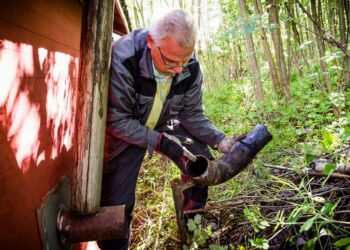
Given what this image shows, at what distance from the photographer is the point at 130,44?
228 centimetres

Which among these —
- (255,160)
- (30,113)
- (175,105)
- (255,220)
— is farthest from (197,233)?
(30,113)

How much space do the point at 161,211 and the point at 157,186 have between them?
0.83 m

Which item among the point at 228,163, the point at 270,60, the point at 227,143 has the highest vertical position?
the point at 270,60

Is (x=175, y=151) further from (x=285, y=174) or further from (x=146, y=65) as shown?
(x=285, y=174)

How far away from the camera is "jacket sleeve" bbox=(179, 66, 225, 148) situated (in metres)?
2.68

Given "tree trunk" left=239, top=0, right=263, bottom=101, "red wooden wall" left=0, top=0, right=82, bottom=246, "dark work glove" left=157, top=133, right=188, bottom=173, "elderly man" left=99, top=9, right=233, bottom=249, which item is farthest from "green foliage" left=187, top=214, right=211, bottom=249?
"tree trunk" left=239, top=0, right=263, bottom=101

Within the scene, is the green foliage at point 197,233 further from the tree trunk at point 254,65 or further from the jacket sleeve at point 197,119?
the tree trunk at point 254,65

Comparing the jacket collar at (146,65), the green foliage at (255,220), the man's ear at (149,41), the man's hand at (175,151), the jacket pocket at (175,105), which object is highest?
the man's ear at (149,41)

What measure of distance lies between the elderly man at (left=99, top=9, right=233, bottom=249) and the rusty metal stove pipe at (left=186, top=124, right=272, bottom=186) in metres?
0.15

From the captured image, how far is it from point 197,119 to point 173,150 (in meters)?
0.66

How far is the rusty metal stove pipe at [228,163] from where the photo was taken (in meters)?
2.19

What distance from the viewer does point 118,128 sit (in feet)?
7.41

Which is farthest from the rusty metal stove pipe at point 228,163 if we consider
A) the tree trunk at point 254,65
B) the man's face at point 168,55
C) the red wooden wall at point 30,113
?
the tree trunk at point 254,65

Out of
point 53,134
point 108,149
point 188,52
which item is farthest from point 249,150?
point 53,134
